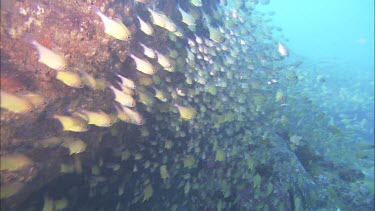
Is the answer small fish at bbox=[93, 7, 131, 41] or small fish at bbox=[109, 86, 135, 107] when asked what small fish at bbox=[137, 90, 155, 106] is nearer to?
small fish at bbox=[109, 86, 135, 107]

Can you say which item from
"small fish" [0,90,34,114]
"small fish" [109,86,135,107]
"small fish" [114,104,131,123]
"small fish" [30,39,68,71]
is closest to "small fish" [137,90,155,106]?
"small fish" [114,104,131,123]

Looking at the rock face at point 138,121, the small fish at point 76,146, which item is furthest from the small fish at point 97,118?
the small fish at point 76,146

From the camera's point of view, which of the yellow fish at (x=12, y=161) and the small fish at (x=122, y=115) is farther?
the small fish at (x=122, y=115)

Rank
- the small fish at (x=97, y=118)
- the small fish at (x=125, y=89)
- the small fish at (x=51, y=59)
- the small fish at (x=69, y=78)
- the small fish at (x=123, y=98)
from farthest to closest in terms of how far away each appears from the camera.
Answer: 1. the small fish at (x=125, y=89)
2. the small fish at (x=123, y=98)
3. the small fish at (x=97, y=118)
4. the small fish at (x=69, y=78)
5. the small fish at (x=51, y=59)

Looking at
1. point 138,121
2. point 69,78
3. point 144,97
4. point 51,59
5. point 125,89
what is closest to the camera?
point 51,59

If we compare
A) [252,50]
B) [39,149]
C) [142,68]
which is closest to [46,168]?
[39,149]

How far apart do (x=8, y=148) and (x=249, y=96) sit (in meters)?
5.76

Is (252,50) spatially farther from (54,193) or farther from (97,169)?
(54,193)

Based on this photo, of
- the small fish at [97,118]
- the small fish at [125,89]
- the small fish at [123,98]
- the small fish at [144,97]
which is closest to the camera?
the small fish at [97,118]

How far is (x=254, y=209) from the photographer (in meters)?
6.20

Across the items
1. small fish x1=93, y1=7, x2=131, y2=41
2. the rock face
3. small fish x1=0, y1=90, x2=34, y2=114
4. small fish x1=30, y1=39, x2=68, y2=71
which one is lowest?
the rock face

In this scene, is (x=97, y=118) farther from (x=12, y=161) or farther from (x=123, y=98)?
(x=12, y=161)

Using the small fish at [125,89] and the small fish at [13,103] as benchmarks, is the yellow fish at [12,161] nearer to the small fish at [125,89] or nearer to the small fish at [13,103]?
the small fish at [13,103]

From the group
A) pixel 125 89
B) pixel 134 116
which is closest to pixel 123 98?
pixel 125 89
